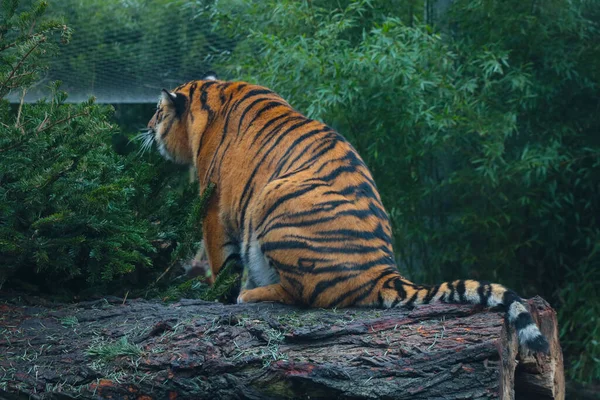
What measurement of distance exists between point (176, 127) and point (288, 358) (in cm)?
265

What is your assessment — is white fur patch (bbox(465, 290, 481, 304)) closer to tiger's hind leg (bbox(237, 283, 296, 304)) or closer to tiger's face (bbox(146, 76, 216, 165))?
Answer: tiger's hind leg (bbox(237, 283, 296, 304))

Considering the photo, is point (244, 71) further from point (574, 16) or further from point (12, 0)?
point (12, 0)

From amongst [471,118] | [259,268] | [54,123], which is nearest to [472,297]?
[259,268]

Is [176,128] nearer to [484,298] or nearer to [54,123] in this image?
[54,123]

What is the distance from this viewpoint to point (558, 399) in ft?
11.7

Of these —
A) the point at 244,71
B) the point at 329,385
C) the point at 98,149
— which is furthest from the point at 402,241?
the point at 329,385

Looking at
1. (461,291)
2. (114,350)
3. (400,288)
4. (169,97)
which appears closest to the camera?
(114,350)

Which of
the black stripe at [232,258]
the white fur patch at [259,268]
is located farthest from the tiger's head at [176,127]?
the white fur patch at [259,268]

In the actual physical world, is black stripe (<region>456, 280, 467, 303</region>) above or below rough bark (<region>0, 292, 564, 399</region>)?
above

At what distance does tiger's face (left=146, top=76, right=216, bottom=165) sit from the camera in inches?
204

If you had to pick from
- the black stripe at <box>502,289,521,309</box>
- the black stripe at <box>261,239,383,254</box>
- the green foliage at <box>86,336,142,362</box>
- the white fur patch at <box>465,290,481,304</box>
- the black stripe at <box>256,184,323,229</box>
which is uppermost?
the black stripe at <box>256,184,323,229</box>

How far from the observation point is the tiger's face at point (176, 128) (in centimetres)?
518

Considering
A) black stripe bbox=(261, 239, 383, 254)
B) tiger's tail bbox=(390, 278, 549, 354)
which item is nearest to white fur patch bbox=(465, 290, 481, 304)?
tiger's tail bbox=(390, 278, 549, 354)

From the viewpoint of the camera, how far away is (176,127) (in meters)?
5.27
